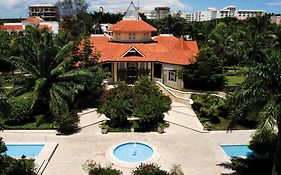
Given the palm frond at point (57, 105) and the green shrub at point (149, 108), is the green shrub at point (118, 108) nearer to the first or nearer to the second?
the green shrub at point (149, 108)

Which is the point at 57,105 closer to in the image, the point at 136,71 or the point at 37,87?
the point at 37,87

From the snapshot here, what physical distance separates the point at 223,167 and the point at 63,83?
15.9 meters

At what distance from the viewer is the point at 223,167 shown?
20.5m

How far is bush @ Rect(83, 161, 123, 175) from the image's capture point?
60.8ft

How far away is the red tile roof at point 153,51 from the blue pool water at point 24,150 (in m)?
16.3

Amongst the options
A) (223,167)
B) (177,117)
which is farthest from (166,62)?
(223,167)

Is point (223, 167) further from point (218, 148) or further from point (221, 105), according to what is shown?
point (221, 105)

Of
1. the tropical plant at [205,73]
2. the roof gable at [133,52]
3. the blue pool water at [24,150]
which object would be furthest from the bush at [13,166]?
the roof gable at [133,52]

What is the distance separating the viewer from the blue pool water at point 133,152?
72.6 ft

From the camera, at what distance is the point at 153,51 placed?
4091 cm

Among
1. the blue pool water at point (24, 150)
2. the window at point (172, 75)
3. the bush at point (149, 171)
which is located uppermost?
the window at point (172, 75)

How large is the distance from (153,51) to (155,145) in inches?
754

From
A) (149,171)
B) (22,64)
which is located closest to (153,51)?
(22,64)

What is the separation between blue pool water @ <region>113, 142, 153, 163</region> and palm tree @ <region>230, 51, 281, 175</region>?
29.1 feet
